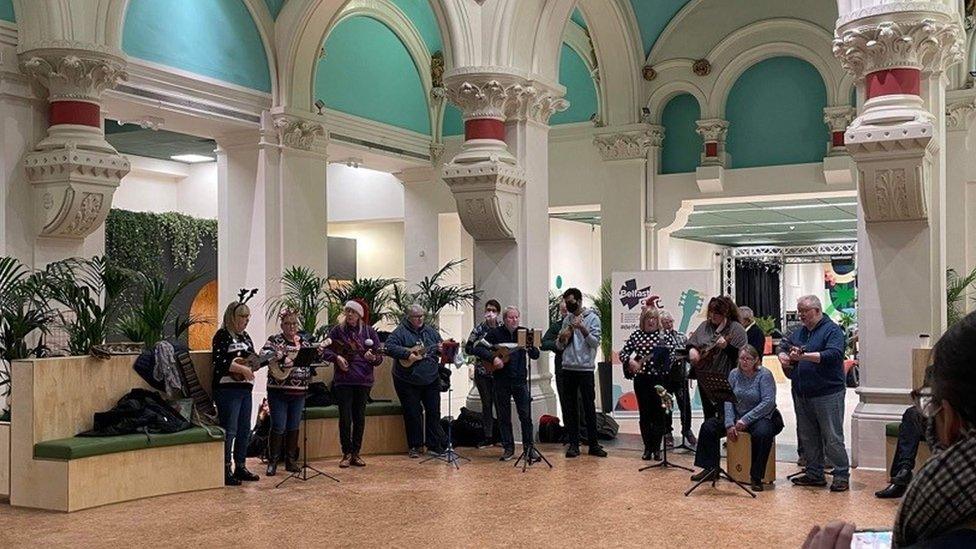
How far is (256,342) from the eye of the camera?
42.3 ft

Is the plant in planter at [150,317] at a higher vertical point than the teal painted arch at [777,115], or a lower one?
lower

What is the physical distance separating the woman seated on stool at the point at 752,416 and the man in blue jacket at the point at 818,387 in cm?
25

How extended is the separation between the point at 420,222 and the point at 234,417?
8.15m

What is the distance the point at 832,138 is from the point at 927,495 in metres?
13.0

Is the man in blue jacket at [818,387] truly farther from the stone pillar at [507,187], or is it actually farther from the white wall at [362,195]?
the white wall at [362,195]

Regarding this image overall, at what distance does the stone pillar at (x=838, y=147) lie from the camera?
44.3 feet

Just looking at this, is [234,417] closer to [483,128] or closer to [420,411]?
[420,411]

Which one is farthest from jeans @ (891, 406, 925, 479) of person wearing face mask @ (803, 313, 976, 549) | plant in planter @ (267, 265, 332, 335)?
person wearing face mask @ (803, 313, 976, 549)

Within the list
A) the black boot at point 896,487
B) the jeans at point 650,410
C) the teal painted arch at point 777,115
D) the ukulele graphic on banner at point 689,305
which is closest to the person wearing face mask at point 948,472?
the black boot at point 896,487

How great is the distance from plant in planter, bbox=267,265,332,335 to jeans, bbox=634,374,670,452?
3420 mm

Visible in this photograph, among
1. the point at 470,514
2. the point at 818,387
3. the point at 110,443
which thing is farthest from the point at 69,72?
the point at 818,387

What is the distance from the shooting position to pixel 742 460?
808 cm

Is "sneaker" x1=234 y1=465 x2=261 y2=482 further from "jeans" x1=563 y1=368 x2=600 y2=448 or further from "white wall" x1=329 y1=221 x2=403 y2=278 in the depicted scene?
"white wall" x1=329 y1=221 x2=403 y2=278

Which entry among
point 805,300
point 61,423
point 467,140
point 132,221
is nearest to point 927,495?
point 805,300
